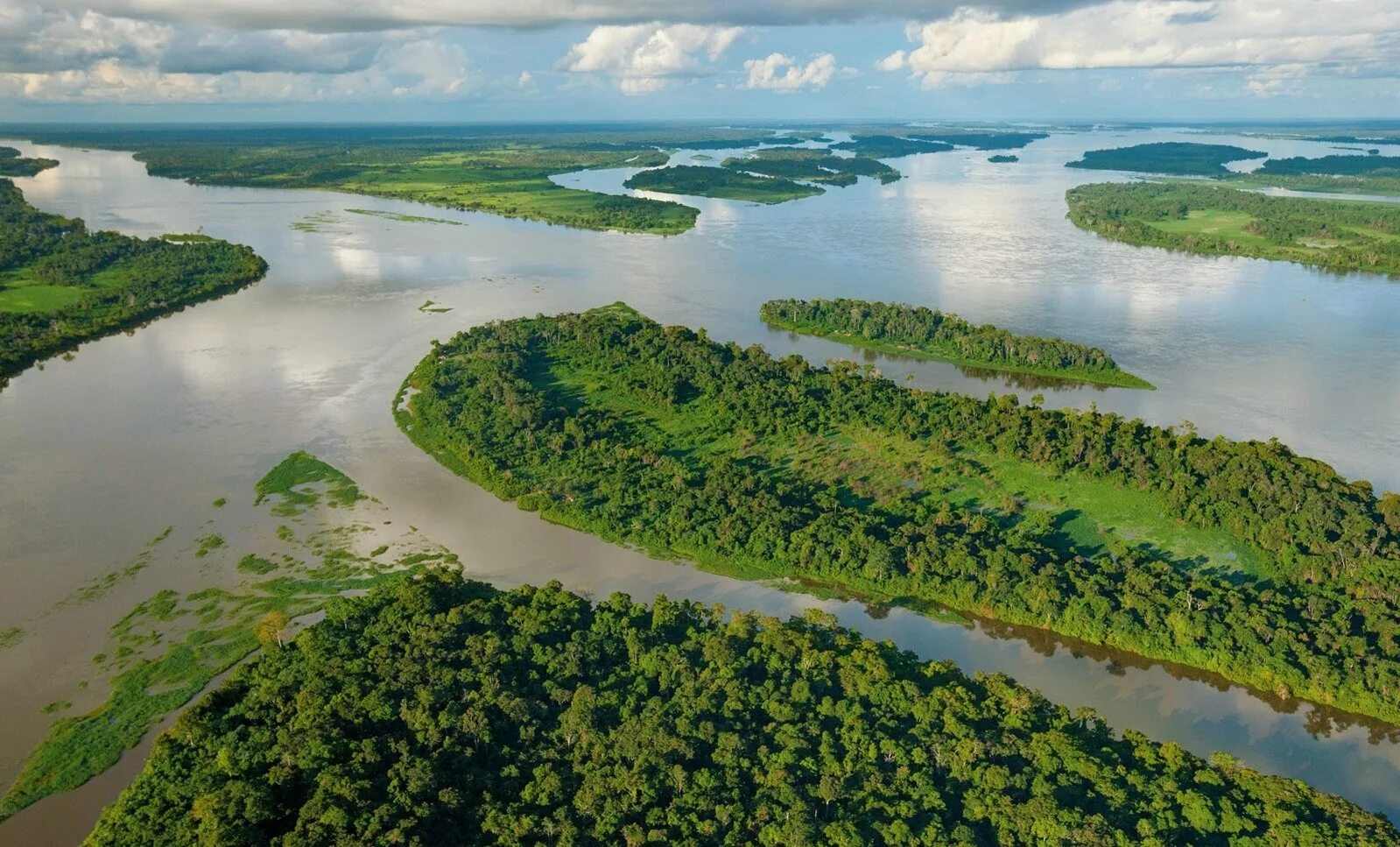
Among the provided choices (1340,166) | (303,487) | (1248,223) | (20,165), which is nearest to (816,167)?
(1248,223)

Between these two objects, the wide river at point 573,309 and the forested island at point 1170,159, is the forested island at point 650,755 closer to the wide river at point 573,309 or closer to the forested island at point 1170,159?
the wide river at point 573,309

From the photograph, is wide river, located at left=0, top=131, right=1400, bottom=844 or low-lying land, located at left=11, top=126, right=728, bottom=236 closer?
wide river, located at left=0, top=131, right=1400, bottom=844

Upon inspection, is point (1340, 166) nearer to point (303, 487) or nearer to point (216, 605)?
point (303, 487)

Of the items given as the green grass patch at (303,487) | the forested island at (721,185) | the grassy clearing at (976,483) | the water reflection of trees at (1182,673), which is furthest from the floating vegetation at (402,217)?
the water reflection of trees at (1182,673)

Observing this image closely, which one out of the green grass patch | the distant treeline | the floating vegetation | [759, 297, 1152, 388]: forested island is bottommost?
the green grass patch

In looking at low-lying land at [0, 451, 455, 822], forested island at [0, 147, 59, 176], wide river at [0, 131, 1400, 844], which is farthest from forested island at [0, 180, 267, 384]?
forested island at [0, 147, 59, 176]

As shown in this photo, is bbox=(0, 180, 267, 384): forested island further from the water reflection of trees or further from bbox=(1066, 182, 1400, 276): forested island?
bbox=(1066, 182, 1400, 276): forested island

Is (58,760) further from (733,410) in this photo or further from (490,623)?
(733,410)
